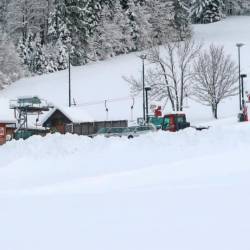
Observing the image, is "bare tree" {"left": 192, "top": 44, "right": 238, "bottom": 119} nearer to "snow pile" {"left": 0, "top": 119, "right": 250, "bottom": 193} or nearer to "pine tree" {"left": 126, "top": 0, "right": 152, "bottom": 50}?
"pine tree" {"left": 126, "top": 0, "right": 152, "bottom": 50}

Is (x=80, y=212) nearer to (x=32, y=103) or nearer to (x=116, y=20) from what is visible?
(x=32, y=103)

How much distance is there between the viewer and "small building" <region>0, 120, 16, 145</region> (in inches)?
1609

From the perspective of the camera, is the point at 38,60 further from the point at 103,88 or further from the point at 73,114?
the point at 73,114

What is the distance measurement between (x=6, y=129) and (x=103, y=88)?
17455 millimetres

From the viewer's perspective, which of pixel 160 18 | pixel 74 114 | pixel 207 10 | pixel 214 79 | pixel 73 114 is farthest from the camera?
pixel 207 10

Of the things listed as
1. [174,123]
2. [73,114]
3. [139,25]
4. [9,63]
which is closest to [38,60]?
[9,63]

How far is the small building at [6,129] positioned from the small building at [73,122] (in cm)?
300

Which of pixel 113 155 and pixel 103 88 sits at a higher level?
pixel 103 88

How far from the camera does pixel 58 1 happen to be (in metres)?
75.1

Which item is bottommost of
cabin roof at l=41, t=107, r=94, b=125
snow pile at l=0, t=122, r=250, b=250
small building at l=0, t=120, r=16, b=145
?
snow pile at l=0, t=122, r=250, b=250

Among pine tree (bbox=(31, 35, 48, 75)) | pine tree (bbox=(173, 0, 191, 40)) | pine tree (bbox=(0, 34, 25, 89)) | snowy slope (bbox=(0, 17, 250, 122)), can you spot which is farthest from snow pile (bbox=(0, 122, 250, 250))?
pine tree (bbox=(173, 0, 191, 40))

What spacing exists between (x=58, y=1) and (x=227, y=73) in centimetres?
3450

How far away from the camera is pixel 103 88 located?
195 feet

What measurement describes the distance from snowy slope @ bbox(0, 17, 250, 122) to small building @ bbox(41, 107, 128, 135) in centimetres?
661
